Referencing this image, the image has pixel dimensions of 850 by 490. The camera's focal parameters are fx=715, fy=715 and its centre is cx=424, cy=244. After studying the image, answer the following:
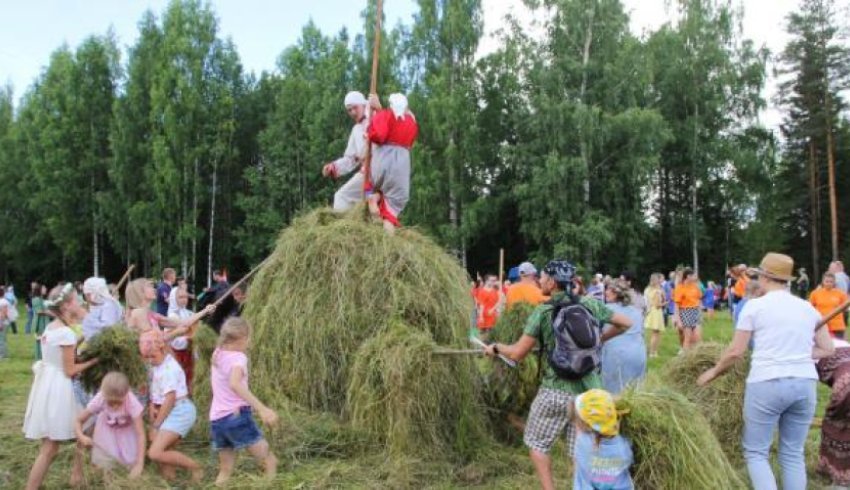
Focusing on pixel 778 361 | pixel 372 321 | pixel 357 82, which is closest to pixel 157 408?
pixel 372 321

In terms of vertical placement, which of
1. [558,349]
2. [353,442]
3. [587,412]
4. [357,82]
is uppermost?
[357,82]

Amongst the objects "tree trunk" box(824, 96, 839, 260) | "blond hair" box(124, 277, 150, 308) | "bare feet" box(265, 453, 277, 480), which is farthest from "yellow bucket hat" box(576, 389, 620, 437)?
"tree trunk" box(824, 96, 839, 260)

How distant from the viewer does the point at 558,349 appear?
4773mm

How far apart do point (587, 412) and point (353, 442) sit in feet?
8.06

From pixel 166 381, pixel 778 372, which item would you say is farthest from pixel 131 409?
pixel 778 372

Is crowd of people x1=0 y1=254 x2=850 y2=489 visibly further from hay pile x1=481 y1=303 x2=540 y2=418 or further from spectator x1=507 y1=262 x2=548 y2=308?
hay pile x1=481 y1=303 x2=540 y2=418

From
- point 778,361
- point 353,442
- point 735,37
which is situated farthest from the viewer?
point 735,37

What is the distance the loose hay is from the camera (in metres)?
6.24

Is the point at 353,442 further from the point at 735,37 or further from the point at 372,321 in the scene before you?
the point at 735,37

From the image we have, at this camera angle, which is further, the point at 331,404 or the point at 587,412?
the point at 331,404

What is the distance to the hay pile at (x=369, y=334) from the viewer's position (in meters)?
5.71

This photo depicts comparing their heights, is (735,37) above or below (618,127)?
above

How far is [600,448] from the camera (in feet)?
13.9

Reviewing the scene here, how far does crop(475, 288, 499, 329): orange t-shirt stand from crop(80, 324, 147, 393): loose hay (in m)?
8.25
